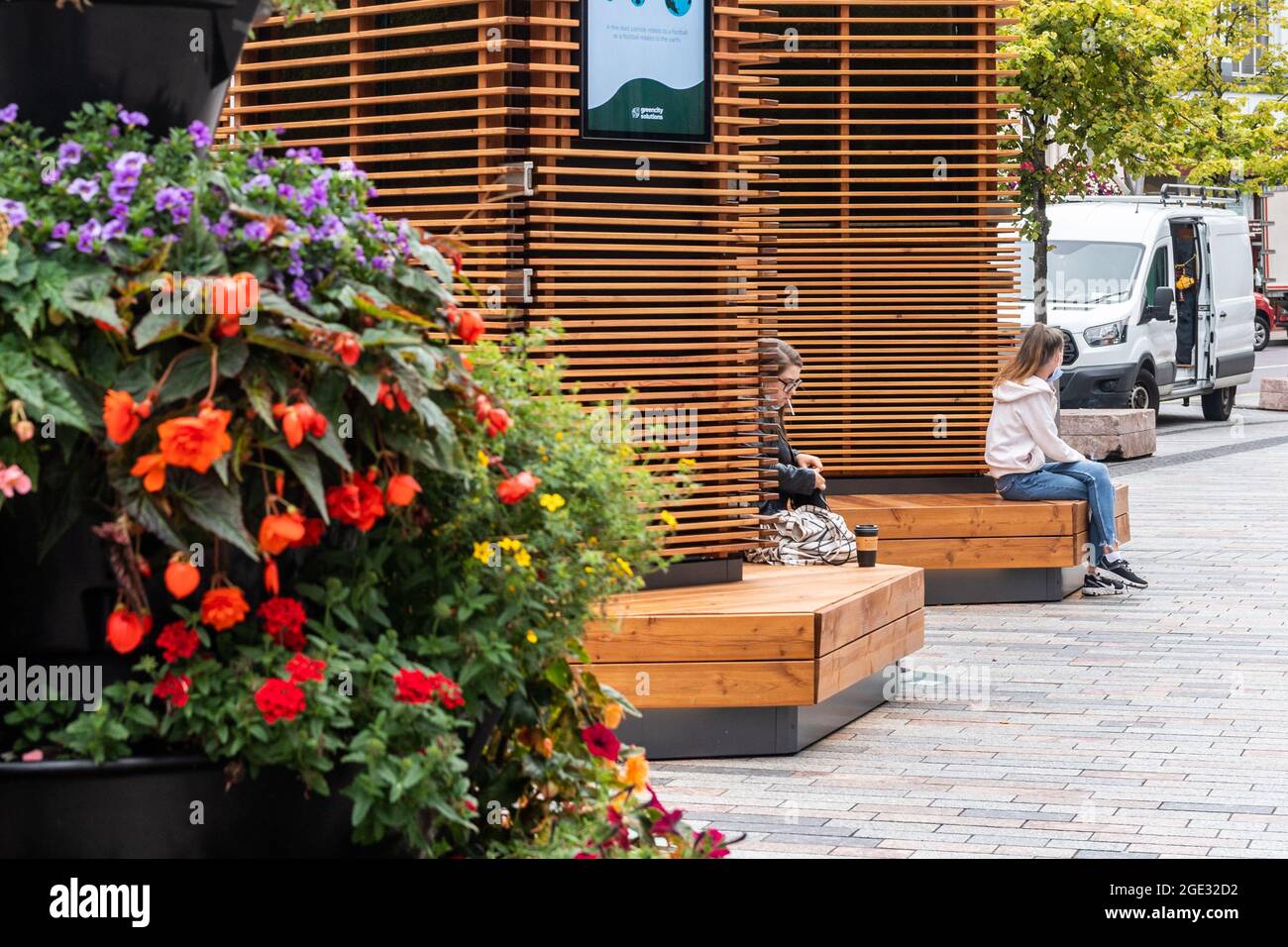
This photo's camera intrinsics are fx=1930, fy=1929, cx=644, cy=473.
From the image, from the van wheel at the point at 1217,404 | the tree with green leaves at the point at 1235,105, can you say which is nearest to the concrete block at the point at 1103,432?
the tree with green leaves at the point at 1235,105

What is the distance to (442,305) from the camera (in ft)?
11.4

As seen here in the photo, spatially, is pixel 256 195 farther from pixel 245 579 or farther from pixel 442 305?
pixel 245 579

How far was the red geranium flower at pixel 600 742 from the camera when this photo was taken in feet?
12.5

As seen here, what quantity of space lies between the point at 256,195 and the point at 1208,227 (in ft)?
78.6

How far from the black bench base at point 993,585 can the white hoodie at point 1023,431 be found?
64 centimetres

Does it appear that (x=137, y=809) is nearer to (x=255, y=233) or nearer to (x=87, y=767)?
(x=87, y=767)

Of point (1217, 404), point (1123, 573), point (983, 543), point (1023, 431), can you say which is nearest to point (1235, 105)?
point (1217, 404)

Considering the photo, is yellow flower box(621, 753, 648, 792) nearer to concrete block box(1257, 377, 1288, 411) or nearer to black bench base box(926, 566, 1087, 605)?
black bench base box(926, 566, 1087, 605)

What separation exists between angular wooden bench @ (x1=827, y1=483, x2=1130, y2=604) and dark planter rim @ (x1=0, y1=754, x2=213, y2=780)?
821 cm

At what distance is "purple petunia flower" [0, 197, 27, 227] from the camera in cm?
312

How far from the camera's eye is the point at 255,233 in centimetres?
320

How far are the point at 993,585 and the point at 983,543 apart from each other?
1.07ft

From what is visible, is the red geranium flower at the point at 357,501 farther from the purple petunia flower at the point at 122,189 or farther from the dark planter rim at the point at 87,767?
the purple petunia flower at the point at 122,189
